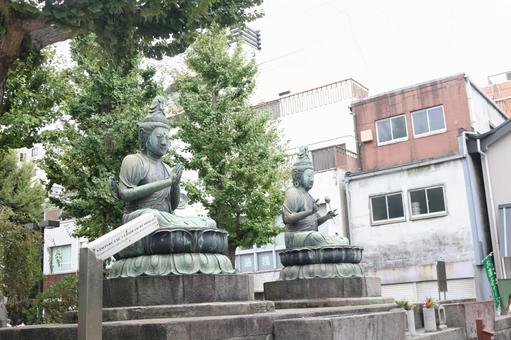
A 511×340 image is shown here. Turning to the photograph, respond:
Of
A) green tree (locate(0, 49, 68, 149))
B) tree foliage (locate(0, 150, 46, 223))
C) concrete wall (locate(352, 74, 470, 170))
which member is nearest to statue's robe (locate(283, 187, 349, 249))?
green tree (locate(0, 49, 68, 149))

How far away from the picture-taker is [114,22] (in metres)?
7.04

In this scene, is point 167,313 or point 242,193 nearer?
point 167,313

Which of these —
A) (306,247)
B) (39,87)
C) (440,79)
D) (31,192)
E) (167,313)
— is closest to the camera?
(167,313)

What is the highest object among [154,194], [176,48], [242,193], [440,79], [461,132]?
[440,79]

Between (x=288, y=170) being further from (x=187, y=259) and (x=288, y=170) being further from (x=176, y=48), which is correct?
(x=187, y=259)

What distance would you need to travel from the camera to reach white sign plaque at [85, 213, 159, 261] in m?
3.93

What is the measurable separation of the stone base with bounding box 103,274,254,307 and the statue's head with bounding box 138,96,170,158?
5.85 ft

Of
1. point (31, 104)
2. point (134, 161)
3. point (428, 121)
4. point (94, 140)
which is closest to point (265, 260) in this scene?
point (428, 121)

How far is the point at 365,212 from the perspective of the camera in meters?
23.4

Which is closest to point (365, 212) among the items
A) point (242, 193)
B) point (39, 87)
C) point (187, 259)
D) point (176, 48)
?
point (242, 193)

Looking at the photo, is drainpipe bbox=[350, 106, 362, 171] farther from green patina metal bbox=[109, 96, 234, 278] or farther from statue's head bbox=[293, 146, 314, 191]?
green patina metal bbox=[109, 96, 234, 278]

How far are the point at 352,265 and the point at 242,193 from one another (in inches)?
299

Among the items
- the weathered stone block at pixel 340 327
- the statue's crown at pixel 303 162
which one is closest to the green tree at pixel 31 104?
the statue's crown at pixel 303 162

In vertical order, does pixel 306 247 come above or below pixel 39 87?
below
